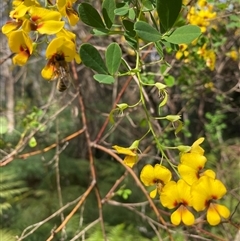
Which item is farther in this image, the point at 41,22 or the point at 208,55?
the point at 208,55

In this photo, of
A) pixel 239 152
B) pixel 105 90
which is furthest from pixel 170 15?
pixel 105 90

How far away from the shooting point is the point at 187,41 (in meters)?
0.44

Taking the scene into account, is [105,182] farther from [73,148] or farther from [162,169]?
[162,169]

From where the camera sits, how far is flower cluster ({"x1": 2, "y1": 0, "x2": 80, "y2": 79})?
0.43 metres

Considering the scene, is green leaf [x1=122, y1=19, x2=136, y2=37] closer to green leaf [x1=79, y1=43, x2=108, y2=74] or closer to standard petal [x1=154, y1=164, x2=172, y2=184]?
green leaf [x1=79, y1=43, x2=108, y2=74]

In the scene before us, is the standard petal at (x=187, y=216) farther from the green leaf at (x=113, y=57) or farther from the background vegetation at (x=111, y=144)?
the background vegetation at (x=111, y=144)

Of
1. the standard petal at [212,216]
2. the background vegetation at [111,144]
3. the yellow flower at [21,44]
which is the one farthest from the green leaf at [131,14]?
the background vegetation at [111,144]

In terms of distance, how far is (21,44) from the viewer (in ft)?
1.45

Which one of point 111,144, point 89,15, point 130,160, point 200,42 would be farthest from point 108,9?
point 111,144

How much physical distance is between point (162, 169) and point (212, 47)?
2.26 feet

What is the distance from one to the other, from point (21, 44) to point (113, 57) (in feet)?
0.32

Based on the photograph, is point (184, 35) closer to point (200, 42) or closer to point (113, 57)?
point (113, 57)

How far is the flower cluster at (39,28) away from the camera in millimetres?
434

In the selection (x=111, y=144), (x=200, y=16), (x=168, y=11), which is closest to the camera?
(x=168, y=11)
